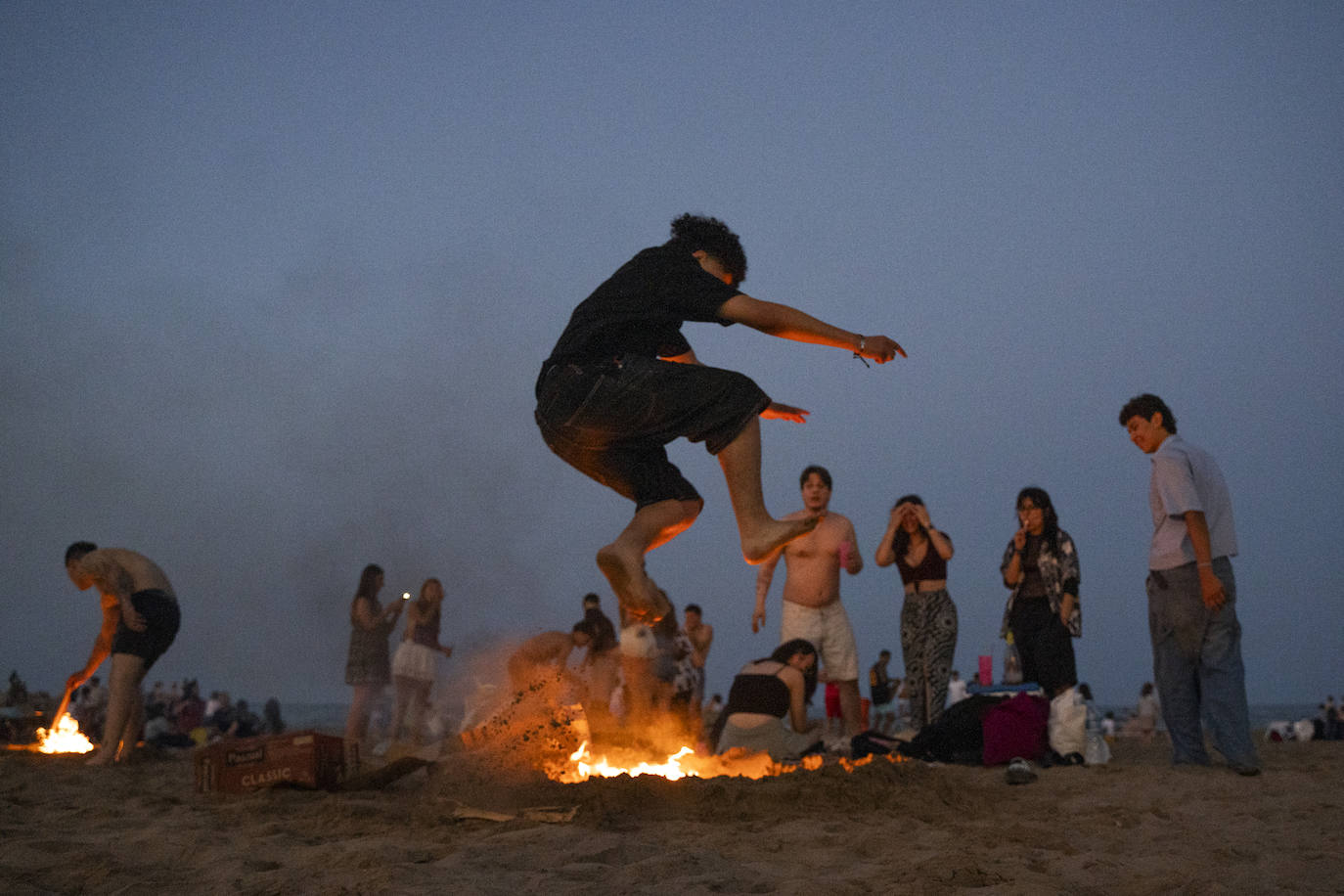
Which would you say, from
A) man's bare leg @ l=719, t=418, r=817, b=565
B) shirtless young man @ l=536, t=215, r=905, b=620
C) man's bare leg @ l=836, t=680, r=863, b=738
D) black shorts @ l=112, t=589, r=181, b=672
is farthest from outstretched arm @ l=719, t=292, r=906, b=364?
black shorts @ l=112, t=589, r=181, b=672

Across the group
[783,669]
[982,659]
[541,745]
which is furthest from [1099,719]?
[541,745]

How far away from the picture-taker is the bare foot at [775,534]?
3.29m

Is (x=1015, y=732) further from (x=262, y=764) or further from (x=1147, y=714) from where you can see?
(x=1147, y=714)

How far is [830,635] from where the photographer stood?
6949mm

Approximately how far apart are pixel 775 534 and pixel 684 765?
8.47ft

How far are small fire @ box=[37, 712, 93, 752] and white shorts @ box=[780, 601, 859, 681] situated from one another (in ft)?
19.8

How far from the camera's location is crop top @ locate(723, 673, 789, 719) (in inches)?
241

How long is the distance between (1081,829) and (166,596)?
632cm

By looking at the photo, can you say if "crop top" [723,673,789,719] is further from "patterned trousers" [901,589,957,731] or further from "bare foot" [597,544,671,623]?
"bare foot" [597,544,671,623]

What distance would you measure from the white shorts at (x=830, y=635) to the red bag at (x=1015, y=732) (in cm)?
119

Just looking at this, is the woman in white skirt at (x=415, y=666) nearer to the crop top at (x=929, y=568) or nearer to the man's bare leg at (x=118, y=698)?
the man's bare leg at (x=118, y=698)

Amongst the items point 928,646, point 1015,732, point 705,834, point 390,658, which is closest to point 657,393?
point 705,834

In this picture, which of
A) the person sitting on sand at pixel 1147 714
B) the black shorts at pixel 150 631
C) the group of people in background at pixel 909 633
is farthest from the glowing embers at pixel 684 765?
the person sitting on sand at pixel 1147 714

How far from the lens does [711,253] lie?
12.1 ft
